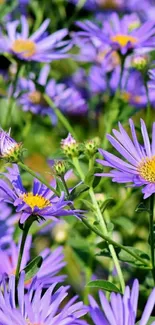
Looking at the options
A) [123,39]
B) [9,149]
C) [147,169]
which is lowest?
[147,169]

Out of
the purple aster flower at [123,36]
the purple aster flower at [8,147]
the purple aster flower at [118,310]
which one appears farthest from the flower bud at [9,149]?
the purple aster flower at [123,36]

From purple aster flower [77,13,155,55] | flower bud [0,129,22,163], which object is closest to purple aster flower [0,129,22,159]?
flower bud [0,129,22,163]

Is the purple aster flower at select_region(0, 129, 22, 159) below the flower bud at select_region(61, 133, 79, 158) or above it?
above

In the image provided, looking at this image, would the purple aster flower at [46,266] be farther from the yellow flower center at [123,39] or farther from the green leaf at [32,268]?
the yellow flower center at [123,39]

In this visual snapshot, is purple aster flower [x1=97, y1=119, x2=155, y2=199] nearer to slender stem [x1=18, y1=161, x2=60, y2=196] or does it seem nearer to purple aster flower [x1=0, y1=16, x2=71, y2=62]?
slender stem [x1=18, y1=161, x2=60, y2=196]

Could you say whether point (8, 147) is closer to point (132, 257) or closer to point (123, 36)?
point (132, 257)

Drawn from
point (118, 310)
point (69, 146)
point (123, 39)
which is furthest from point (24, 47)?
point (118, 310)
